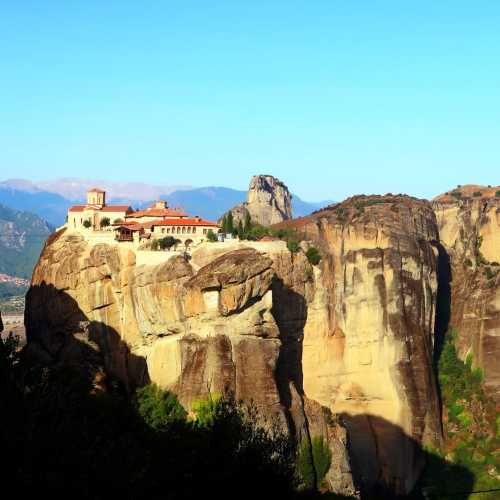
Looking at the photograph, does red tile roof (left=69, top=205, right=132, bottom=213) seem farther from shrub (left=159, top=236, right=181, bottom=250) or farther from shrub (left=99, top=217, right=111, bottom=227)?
shrub (left=159, top=236, right=181, bottom=250)

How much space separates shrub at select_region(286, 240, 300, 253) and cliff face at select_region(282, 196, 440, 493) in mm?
2379

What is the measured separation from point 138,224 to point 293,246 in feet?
30.4

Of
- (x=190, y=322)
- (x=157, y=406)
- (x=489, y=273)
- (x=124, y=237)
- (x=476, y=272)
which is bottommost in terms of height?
(x=157, y=406)

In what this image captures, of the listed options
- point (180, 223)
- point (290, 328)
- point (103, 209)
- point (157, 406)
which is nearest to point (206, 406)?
point (157, 406)

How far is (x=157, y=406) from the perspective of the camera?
55.4m

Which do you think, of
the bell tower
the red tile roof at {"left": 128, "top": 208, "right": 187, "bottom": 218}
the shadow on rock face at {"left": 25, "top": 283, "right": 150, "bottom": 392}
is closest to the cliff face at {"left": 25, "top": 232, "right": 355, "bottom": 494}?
the shadow on rock face at {"left": 25, "top": 283, "right": 150, "bottom": 392}

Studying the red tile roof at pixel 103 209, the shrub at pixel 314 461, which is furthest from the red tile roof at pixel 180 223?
the shrub at pixel 314 461

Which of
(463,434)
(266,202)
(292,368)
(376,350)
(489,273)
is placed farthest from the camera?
(266,202)

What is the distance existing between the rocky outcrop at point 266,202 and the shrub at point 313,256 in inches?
902

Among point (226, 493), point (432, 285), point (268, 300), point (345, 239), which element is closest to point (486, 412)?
point (432, 285)

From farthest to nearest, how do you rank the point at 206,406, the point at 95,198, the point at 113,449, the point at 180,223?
the point at 95,198 < the point at 180,223 < the point at 206,406 < the point at 113,449

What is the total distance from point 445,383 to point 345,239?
464 inches

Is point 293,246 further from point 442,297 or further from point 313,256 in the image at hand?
point 442,297

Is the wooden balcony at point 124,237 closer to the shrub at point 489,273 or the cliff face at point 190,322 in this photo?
the cliff face at point 190,322
